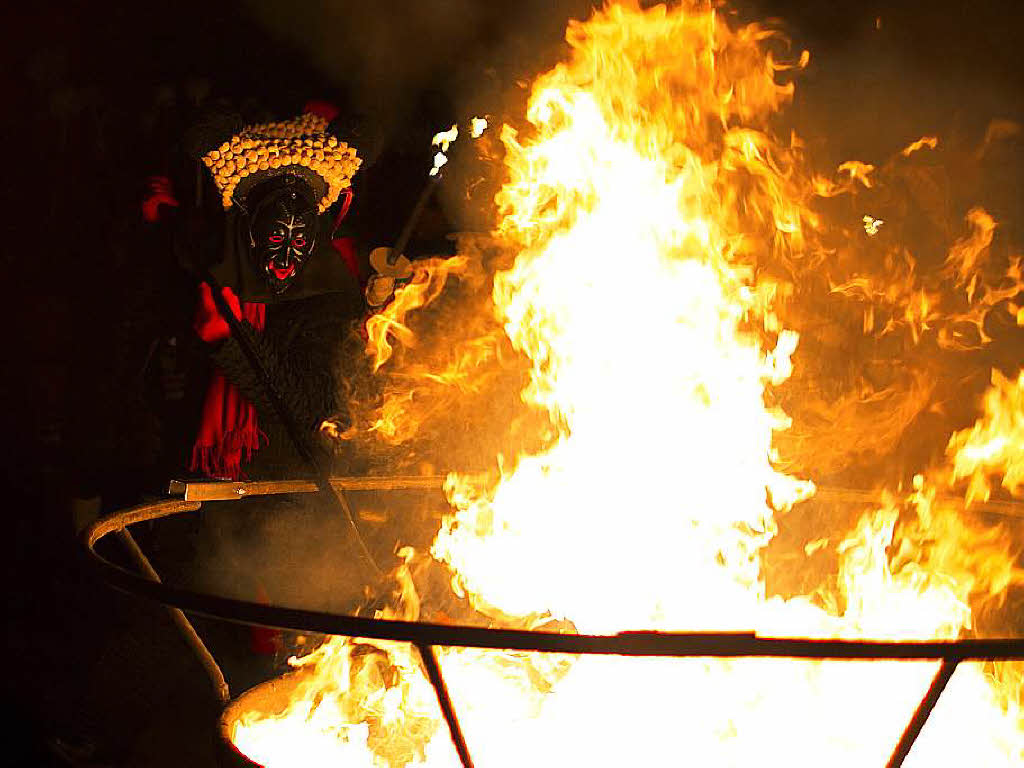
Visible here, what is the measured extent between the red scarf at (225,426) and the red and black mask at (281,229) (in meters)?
0.21

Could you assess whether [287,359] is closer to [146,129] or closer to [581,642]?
[146,129]

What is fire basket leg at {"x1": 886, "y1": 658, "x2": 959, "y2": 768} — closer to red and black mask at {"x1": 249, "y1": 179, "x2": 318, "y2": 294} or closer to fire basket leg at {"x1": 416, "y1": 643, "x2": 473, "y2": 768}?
fire basket leg at {"x1": 416, "y1": 643, "x2": 473, "y2": 768}

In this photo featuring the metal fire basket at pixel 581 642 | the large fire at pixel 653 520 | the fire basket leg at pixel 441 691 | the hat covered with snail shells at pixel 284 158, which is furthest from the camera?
the hat covered with snail shells at pixel 284 158

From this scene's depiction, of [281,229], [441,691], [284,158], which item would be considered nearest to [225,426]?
[281,229]

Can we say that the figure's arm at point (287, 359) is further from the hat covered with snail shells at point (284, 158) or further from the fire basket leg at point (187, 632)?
the fire basket leg at point (187, 632)

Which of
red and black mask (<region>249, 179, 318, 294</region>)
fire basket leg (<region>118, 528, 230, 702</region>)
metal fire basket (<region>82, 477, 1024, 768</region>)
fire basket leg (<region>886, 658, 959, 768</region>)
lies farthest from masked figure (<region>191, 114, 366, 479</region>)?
fire basket leg (<region>886, 658, 959, 768</region>)

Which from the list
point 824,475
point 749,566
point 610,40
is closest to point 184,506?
point 749,566

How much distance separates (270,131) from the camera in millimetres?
2754

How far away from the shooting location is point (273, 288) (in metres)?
2.82

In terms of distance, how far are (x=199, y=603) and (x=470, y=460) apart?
2.59 metres

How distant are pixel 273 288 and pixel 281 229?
17cm

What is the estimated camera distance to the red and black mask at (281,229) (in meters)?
2.76

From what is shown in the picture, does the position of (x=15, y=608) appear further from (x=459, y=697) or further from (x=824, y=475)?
(x=824, y=475)

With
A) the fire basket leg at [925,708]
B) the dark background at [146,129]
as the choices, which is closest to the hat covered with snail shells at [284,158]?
the dark background at [146,129]
